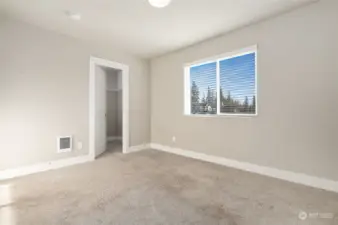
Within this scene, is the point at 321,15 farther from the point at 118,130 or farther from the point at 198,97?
the point at 118,130

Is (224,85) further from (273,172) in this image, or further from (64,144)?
(64,144)

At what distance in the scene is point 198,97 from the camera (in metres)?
4.35

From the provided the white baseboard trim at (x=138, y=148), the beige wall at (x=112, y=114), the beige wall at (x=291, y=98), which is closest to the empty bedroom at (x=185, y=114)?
the beige wall at (x=291, y=98)

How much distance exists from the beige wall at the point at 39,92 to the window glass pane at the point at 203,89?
207cm

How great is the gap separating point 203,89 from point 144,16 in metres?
1.95

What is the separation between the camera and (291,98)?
2852 millimetres

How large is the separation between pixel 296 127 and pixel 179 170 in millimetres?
1898

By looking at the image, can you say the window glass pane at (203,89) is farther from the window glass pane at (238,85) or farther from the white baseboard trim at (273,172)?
the white baseboard trim at (273,172)

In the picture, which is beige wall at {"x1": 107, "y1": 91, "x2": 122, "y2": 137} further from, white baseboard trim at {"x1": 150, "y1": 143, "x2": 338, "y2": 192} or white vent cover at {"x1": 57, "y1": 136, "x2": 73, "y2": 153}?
white baseboard trim at {"x1": 150, "y1": 143, "x2": 338, "y2": 192}

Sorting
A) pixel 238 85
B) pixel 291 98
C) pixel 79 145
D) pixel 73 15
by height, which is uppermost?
pixel 73 15

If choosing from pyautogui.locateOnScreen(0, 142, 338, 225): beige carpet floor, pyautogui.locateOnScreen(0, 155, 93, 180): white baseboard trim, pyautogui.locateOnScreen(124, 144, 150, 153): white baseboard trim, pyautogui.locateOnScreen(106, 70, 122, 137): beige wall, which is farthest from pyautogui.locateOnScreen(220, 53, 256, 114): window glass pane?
pyautogui.locateOnScreen(106, 70, 122, 137): beige wall

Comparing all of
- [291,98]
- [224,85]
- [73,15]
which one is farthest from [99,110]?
[291,98]

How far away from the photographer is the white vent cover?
11.8ft

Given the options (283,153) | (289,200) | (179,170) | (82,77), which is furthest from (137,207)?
(82,77)
